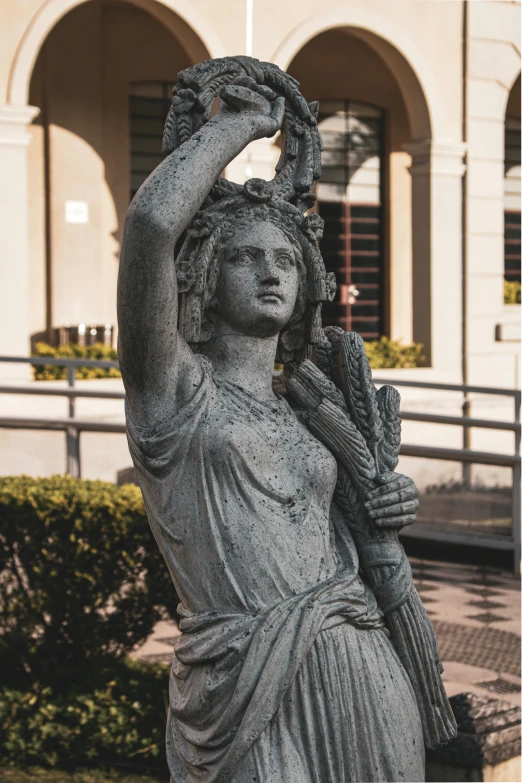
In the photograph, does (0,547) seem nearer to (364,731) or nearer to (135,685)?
(135,685)

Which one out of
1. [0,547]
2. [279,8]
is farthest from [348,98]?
[0,547]

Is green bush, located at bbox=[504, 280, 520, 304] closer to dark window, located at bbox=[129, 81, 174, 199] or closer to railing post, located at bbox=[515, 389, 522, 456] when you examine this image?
dark window, located at bbox=[129, 81, 174, 199]

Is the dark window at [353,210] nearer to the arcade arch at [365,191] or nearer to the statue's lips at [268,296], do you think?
the arcade arch at [365,191]

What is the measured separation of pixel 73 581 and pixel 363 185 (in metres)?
11.4

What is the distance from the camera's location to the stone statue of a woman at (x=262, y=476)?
237cm

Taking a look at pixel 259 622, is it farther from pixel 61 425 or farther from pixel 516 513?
pixel 516 513

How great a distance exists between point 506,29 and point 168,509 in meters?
13.3

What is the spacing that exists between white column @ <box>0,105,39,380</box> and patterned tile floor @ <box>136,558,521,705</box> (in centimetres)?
447

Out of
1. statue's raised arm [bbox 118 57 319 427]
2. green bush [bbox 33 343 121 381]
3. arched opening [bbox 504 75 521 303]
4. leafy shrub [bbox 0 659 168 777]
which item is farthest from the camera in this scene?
arched opening [bbox 504 75 521 303]

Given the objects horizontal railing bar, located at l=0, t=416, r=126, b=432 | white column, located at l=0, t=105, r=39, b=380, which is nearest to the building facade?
white column, located at l=0, t=105, r=39, b=380

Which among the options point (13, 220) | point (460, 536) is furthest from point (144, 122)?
point (460, 536)

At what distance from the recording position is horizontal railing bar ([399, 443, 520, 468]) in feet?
29.2

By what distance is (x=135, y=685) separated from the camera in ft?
18.5

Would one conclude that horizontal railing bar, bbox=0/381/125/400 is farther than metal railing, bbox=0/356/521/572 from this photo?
Yes
